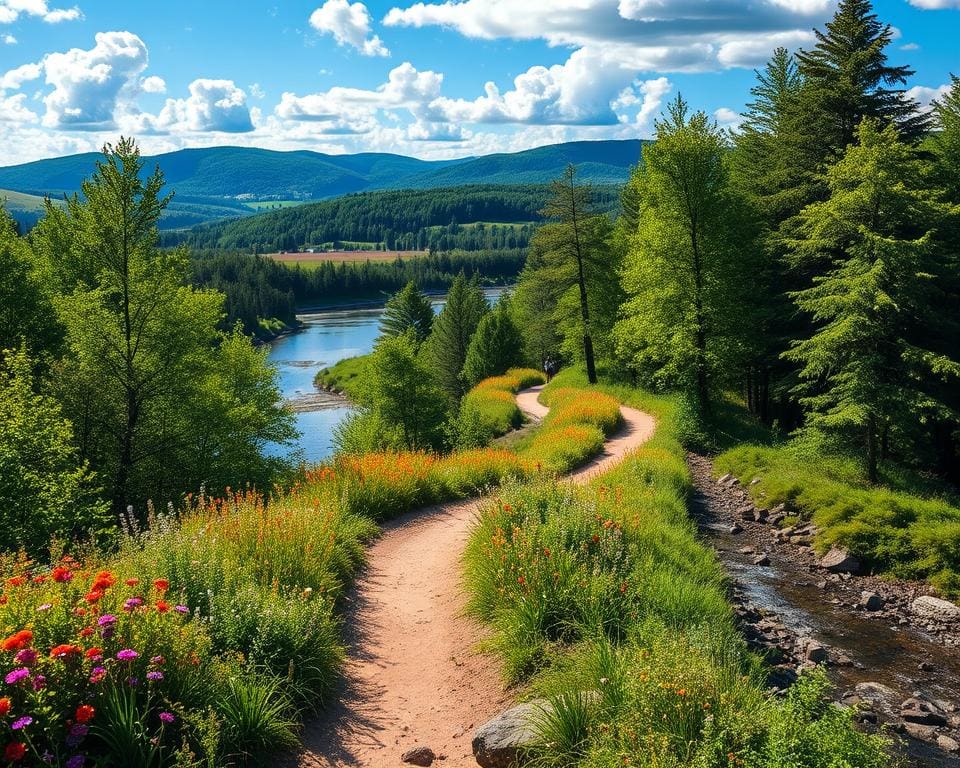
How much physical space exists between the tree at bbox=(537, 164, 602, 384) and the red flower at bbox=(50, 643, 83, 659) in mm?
32716

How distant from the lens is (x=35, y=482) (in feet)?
36.2

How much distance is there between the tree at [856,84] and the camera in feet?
71.9

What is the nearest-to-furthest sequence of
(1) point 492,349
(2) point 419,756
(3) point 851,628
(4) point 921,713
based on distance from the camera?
(2) point 419,756 → (4) point 921,713 → (3) point 851,628 → (1) point 492,349

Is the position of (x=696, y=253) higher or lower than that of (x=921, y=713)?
higher

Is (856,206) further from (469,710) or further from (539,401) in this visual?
(539,401)

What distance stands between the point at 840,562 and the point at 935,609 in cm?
195

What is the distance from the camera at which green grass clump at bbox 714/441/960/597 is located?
13281mm

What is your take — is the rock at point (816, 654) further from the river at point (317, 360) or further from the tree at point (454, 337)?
the tree at point (454, 337)

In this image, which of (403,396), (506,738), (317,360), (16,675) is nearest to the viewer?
(16,675)

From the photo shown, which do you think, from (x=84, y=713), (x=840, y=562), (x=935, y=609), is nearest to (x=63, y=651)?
(x=84, y=713)

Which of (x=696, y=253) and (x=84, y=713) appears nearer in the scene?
(x=84, y=713)


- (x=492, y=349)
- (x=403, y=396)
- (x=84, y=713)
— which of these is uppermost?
(x=84, y=713)

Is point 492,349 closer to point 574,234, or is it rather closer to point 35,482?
point 574,234

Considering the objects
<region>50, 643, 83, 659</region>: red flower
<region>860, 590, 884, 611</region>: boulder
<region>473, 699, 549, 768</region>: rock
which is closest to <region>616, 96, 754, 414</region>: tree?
<region>860, 590, 884, 611</region>: boulder
